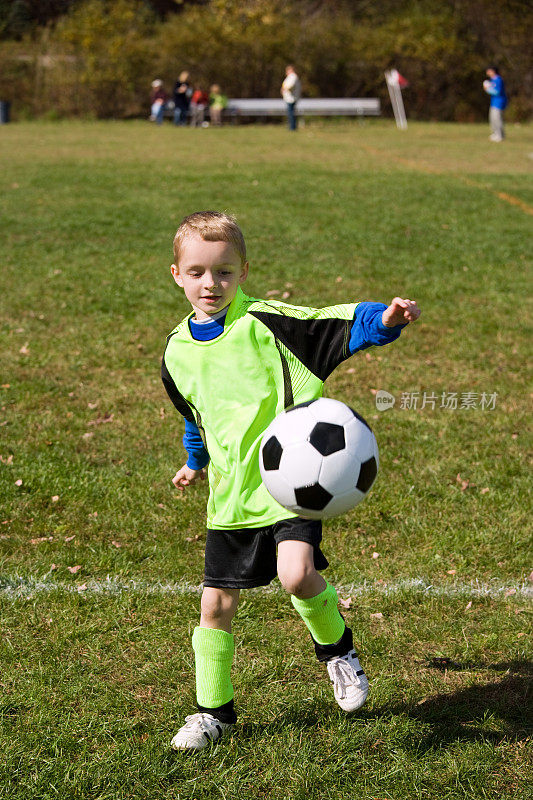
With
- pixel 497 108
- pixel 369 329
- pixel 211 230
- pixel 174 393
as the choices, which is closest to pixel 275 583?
pixel 174 393

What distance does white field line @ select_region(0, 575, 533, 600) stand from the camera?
4.40 m

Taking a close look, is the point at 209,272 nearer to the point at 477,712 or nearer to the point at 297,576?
the point at 297,576

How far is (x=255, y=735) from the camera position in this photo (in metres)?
3.40

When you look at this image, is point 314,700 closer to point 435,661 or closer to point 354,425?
point 435,661

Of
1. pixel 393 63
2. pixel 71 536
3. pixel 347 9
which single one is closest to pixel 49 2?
pixel 347 9

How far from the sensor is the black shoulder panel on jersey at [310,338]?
3.27 meters

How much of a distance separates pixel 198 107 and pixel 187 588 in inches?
1347

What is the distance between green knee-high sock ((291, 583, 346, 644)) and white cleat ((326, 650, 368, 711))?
0.09m

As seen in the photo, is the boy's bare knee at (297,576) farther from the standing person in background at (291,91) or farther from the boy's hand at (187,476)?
the standing person in background at (291,91)

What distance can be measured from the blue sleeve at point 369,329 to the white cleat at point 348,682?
46.3 inches

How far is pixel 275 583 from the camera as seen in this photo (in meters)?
4.52

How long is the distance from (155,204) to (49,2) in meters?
42.7

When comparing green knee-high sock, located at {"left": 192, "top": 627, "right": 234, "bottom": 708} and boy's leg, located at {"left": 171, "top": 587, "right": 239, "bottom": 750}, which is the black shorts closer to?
boy's leg, located at {"left": 171, "top": 587, "right": 239, "bottom": 750}

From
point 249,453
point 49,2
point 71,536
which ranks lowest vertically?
point 71,536
